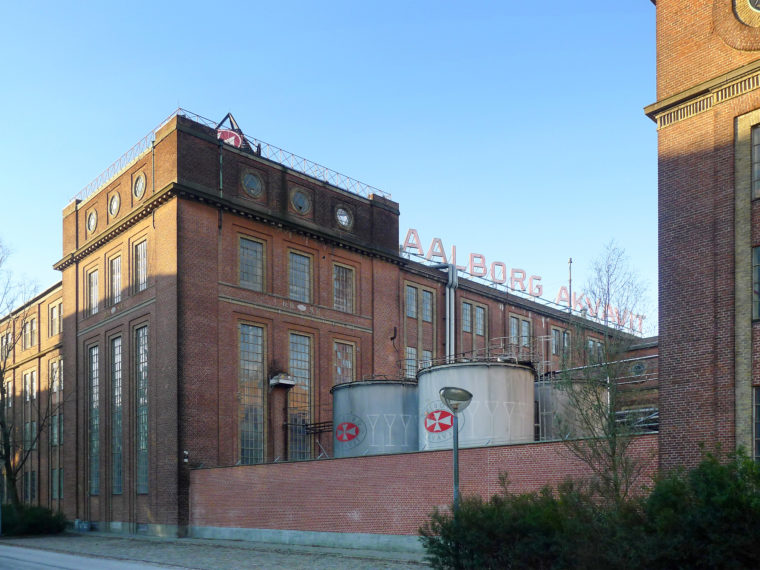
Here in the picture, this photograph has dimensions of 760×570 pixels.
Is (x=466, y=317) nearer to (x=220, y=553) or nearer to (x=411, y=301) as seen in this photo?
(x=411, y=301)

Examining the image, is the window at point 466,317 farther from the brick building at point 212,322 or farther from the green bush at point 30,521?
the green bush at point 30,521

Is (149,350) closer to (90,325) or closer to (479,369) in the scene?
(90,325)

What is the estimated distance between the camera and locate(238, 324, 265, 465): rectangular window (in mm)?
37500

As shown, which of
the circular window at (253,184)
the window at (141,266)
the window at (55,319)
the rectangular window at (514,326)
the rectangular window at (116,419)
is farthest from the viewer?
the rectangular window at (514,326)

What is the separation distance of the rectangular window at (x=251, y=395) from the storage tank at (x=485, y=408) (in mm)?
9864

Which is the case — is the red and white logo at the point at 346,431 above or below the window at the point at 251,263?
below

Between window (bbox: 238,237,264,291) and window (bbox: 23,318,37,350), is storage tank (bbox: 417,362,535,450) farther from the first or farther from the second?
window (bbox: 23,318,37,350)

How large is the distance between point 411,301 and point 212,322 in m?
14.5

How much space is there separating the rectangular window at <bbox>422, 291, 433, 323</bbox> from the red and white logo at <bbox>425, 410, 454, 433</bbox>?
1800 centimetres

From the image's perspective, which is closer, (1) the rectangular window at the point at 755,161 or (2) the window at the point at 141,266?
(1) the rectangular window at the point at 755,161

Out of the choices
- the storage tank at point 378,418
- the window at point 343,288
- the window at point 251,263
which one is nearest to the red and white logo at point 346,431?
the storage tank at point 378,418

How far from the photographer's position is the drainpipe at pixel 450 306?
49906mm

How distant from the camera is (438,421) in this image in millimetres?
30516

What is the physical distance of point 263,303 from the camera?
129 feet
